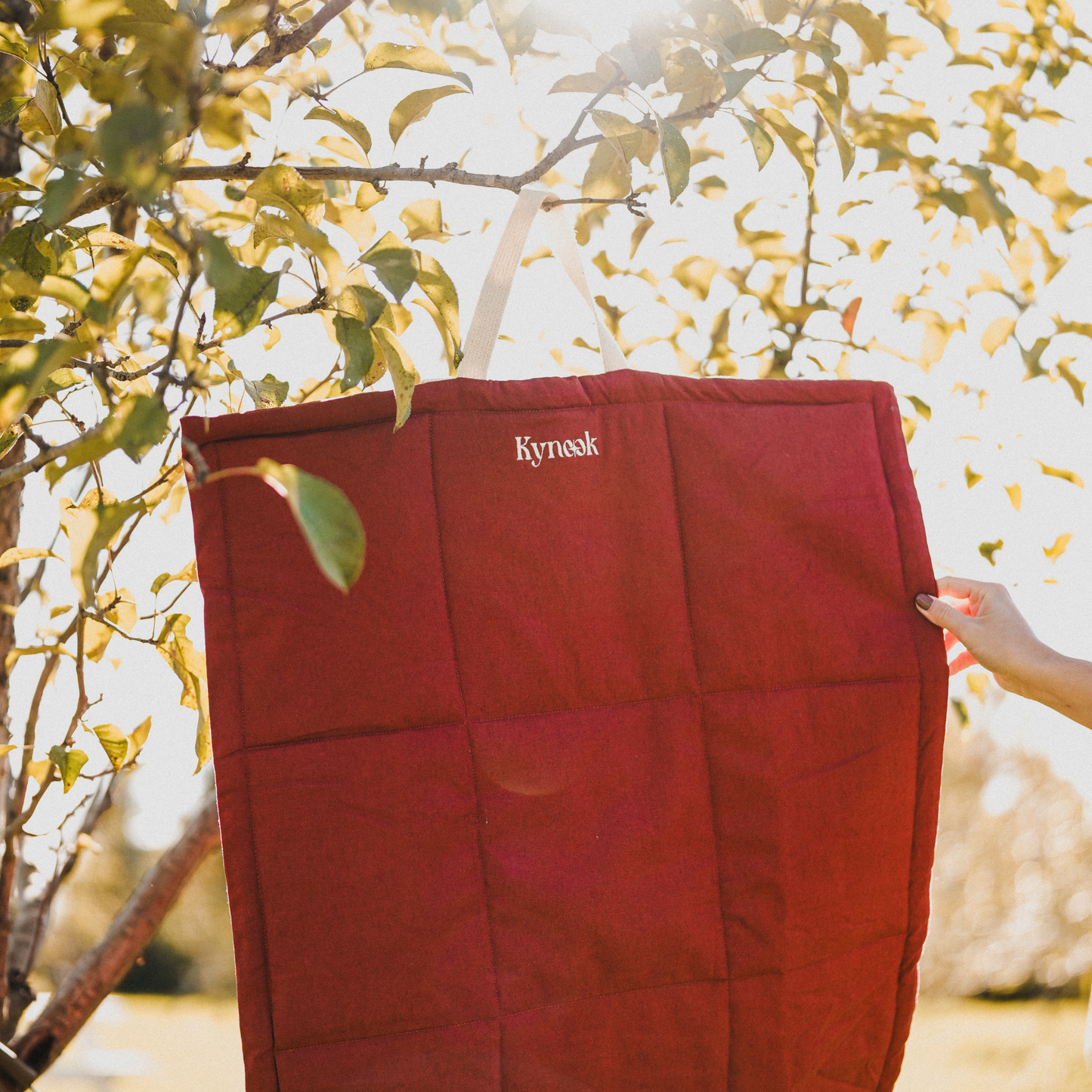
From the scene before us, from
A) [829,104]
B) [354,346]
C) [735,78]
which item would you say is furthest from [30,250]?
[829,104]

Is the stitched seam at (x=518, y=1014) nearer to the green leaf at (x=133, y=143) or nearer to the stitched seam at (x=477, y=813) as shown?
the stitched seam at (x=477, y=813)

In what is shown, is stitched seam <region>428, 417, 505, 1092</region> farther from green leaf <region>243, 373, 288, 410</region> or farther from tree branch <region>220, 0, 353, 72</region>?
tree branch <region>220, 0, 353, 72</region>

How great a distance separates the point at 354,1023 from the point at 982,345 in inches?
42.6

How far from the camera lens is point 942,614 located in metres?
0.83

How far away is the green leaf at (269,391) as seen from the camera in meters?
0.67

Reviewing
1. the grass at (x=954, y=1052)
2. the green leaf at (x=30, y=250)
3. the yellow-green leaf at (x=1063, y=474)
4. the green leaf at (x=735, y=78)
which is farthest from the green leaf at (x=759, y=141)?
the grass at (x=954, y=1052)

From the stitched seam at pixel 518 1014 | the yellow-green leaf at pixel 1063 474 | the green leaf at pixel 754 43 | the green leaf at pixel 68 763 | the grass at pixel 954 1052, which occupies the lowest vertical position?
the grass at pixel 954 1052

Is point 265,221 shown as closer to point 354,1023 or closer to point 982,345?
point 354,1023

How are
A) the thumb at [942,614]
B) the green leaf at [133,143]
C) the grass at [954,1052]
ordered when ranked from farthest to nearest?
the grass at [954,1052]
the thumb at [942,614]
the green leaf at [133,143]

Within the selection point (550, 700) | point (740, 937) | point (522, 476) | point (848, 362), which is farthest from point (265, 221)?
point (848, 362)

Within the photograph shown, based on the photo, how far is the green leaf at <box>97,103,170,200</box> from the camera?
0.38 m

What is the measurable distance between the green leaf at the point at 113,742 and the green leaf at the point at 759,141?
2.12 ft

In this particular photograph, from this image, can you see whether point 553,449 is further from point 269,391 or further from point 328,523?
point 328,523

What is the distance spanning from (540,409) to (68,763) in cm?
44
